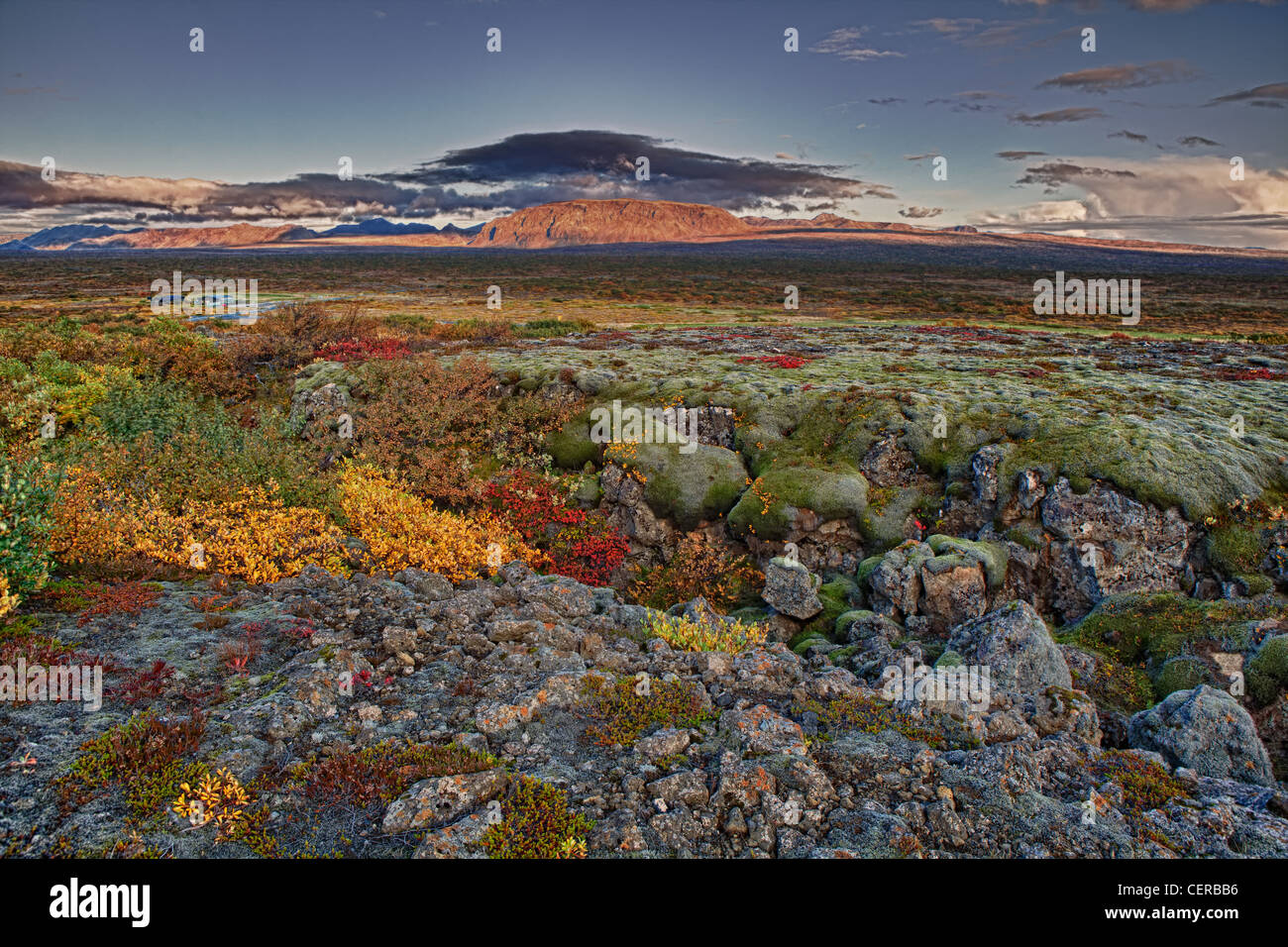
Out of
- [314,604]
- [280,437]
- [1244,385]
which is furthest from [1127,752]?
[1244,385]

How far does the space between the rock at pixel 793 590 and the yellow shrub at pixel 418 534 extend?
224 inches

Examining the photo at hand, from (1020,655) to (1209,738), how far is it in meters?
2.36

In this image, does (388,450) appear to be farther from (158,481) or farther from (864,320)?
(864,320)

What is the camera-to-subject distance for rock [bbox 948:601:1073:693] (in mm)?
10047

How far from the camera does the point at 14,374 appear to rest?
76.5 ft

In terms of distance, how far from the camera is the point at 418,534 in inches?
586

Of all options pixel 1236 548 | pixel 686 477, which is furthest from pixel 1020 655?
pixel 686 477

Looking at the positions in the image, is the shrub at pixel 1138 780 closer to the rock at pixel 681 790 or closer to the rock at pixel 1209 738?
the rock at pixel 1209 738

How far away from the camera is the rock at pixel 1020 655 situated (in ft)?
33.0

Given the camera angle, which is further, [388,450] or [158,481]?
[388,450]

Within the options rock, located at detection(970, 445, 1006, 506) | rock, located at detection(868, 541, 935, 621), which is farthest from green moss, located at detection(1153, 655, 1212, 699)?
rock, located at detection(970, 445, 1006, 506)

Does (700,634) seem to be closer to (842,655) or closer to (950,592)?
(842,655)

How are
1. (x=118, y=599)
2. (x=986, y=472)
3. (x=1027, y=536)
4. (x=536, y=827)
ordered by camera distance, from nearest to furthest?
1. (x=536, y=827)
2. (x=118, y=599)
3. (x=1027, y=536)
4. (x=986, y=472)
